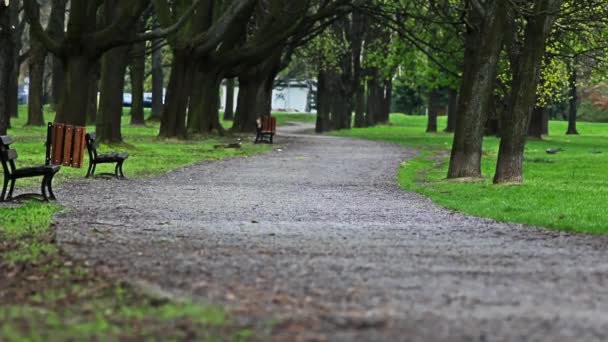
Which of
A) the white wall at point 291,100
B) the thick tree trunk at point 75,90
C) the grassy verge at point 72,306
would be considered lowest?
the white wall at point 291,100

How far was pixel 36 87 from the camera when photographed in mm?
46312

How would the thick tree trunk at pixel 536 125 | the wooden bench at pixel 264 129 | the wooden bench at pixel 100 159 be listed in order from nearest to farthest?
1. the wooden bench at pixel 100 159
2. the wooden bench at pixel 264 129
3. the thick tree trunk at pixel 536 125

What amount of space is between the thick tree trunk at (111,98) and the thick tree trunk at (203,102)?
687 cm

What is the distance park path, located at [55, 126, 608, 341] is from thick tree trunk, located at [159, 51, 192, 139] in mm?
18191

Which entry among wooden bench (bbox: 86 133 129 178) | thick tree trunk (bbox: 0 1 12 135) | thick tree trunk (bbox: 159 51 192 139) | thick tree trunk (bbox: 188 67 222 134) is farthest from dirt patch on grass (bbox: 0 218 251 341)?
thick tree trunk (bbox: 188 67 222 134)

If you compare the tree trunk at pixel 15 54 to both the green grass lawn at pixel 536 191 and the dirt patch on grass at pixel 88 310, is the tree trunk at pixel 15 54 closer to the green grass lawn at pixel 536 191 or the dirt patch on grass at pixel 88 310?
the green grass lawn at pixel 536 191

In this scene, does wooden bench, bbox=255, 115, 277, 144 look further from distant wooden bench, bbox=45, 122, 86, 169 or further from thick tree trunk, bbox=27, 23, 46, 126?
distant wooden bench, bbox=45, 122, 86, 169

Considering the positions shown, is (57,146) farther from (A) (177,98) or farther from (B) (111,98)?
(A) (177,98)

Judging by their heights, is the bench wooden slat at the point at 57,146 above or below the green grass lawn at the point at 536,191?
above

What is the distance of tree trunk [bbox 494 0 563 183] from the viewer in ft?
67.7

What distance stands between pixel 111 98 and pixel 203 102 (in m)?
10.3

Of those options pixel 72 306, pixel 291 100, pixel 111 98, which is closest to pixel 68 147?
pixel 111 98

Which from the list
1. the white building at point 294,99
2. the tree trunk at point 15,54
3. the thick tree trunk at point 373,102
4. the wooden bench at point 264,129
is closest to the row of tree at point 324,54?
the tree trunk at point 15,54

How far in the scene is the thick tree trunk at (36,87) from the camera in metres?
45.4
